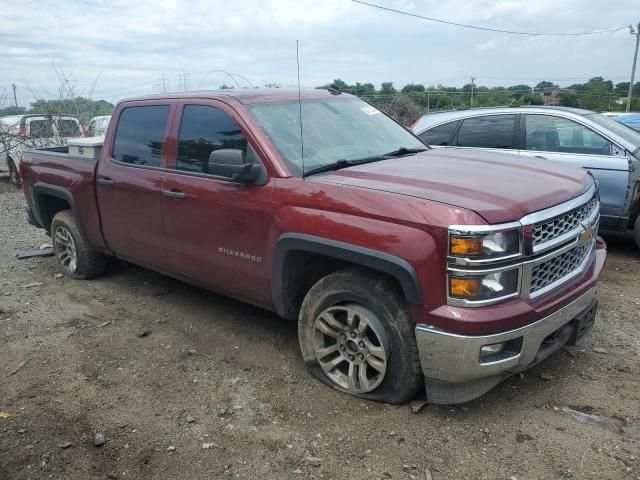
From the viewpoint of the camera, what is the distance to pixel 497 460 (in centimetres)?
284

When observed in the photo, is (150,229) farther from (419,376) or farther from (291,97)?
(419,376)

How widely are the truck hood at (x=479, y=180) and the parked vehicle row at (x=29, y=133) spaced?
1002 cm

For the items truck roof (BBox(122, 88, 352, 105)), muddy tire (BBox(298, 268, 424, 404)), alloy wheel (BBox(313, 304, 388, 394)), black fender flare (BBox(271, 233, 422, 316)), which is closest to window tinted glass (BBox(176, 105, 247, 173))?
truck roof (BBox(122, 88, 352, 105))

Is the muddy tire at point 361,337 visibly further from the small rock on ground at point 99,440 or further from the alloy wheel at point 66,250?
the alloy wheel at point 66,250

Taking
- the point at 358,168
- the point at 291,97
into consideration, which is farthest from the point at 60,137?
the point at 358,168

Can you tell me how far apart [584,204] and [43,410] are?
3.60 m

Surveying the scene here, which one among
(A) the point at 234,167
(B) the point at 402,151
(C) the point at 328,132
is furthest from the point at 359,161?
(A) the point at 234,167

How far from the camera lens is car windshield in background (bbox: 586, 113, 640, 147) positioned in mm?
6289

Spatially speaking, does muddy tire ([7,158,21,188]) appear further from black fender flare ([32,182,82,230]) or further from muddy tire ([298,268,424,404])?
muddy tire ([298,268,424,404])

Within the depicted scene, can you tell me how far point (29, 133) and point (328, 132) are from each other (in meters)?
10.6

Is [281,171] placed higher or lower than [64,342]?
higher

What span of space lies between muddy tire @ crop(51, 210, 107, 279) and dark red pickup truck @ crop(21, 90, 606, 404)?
932 millimetres

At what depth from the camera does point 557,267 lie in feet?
10.4

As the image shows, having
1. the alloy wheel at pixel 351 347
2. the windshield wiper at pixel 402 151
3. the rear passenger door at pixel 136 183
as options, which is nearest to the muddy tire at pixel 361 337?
the alloy wheel at pixel 351 347
